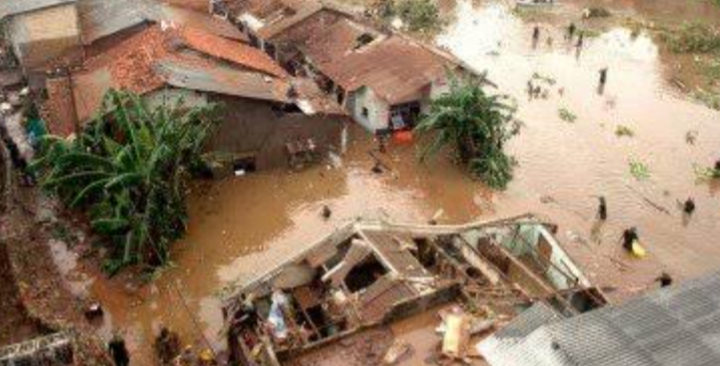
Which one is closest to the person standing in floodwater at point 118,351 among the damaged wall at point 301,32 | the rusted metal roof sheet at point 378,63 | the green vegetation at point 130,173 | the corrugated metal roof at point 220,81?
the green vegetation at point 130,173

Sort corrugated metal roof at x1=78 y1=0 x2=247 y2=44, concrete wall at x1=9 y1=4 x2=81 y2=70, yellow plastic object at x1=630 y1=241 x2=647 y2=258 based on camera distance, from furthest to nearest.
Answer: corrugated metal roof at x1=78 y1=0 x2=247 y2=44, concrete wall at x1=9 y1=4 x2=81 y2=70, yellow plastic object at x1=630 y1=241 x2=647 y2=258

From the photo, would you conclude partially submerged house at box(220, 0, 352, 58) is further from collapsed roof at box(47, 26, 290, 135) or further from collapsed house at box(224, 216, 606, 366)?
collapsed house at box(224, 216, 606, 366)

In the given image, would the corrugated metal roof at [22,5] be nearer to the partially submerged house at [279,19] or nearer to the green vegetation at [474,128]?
the partially submerged house at [279,19]

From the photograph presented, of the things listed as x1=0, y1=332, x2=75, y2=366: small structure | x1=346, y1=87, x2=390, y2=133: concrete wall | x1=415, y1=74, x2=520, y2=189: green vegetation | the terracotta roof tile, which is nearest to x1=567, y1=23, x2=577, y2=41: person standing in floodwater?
x1=415, y1=74, x2=520, y2=189: green vegetation

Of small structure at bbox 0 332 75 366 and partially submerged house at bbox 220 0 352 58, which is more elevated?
partially submerged house at bbox 220 0 352 58

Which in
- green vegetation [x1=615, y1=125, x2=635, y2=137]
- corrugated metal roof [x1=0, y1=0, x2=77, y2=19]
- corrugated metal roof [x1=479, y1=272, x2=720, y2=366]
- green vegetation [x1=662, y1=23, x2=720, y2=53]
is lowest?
green vegetation [x1=615, y1=125, x2=635, y2=137]
